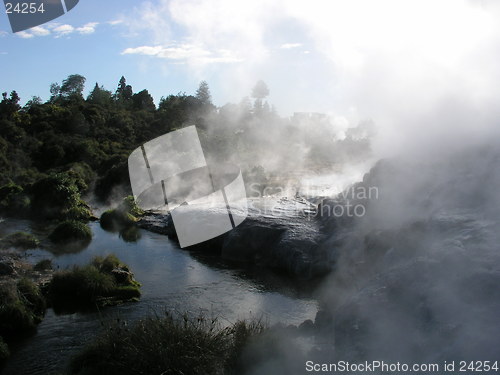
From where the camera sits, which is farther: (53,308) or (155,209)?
(155,209)

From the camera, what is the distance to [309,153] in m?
49.8

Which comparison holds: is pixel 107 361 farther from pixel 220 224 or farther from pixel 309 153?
pixel 309 153

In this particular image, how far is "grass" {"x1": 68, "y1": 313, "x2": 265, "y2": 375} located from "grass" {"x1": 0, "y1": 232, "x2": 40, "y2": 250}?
12349 millimetres

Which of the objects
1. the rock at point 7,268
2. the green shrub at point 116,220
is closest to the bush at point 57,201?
the green shrub at point 116,220

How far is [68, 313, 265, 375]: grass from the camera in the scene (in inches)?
299

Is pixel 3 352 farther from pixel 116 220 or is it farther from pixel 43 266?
pixel 116 220

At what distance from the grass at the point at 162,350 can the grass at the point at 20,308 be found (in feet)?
11.3

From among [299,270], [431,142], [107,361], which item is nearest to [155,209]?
[299,270]

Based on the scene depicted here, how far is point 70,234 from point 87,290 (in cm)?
862

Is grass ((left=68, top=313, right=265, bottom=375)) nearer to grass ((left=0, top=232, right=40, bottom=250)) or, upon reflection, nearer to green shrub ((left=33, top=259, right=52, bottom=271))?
green shrub ((left=33, top=259, right=52, bottom=271))

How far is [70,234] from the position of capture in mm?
21484

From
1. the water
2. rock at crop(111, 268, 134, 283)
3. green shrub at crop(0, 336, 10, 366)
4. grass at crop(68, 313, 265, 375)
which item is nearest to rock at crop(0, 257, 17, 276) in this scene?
the water

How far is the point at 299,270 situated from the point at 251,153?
111ft

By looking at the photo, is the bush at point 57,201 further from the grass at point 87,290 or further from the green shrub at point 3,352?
the green shrub at point 3,352
